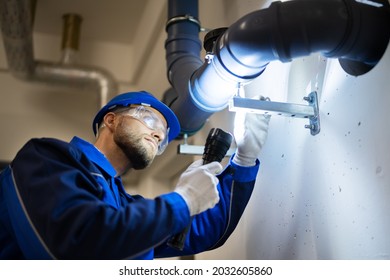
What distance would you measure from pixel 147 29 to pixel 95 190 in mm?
2352

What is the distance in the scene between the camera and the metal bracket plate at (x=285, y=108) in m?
0.97

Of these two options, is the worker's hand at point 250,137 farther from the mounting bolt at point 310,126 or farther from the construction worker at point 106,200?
the mounting bolt at point 310,126

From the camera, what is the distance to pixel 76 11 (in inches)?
128

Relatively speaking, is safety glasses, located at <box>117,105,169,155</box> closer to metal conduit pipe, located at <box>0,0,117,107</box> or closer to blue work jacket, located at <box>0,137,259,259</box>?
blue work jacket, located at <box>0,137,259,259</box>

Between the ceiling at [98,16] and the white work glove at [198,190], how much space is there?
244 centimetres

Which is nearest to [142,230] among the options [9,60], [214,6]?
[214,6]

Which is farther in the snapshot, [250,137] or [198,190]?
[250,137]

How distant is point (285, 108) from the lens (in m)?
1.01

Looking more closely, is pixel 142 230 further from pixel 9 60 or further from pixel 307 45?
pixel 9 60

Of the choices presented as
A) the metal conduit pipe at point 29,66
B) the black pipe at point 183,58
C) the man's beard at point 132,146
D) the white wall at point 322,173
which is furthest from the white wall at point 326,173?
the metal conduit pipe at point 29,66

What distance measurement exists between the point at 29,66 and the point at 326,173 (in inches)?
99.3

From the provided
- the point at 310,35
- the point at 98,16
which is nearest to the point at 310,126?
the point at 310,35

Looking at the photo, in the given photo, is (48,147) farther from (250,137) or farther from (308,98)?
(308,98)

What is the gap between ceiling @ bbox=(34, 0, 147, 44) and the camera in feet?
10.3
